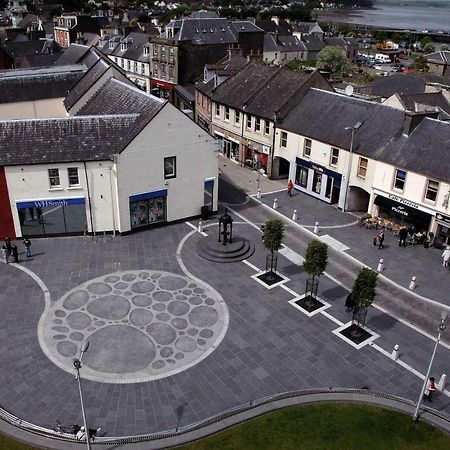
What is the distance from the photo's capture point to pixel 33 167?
114ft

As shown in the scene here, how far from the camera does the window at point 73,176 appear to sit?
3556 cm

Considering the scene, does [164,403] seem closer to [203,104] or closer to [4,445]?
[4,445]

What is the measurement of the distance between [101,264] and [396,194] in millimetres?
23963

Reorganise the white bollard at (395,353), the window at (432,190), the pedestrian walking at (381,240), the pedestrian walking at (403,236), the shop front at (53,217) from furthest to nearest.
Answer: the pedestrian walking at (403,236) → the pedestrian walking at (381,240) → the window at (432,190) → the shop front at (53,217) → the white bollard at (395,353)

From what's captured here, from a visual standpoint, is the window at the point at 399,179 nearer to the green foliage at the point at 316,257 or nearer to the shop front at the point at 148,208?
the green foliage at the point at 316,257

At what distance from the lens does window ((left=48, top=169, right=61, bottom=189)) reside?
116ft

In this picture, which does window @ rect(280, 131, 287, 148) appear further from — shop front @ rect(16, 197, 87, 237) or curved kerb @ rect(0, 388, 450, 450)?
curved kerb @ rect(0, 388, 450, 450)

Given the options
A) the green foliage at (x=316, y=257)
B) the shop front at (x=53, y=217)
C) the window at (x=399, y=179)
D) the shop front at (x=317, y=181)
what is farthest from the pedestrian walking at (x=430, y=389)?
the shop front at (x=53, y=217)

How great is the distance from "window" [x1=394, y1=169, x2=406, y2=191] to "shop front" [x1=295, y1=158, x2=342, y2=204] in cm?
566

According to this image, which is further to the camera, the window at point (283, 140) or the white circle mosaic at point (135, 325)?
the window at point (283, 140)

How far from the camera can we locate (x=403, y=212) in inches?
1531

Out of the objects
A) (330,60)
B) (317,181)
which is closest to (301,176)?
(317,181)

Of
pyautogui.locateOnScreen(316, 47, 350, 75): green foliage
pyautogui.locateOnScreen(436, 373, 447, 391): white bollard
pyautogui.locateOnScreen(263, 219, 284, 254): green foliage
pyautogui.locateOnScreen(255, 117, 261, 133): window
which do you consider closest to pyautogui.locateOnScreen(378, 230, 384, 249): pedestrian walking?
pyautogui.locateOnScreen(263, 219, 284, 254): green foliage

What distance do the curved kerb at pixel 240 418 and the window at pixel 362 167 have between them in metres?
23.1
